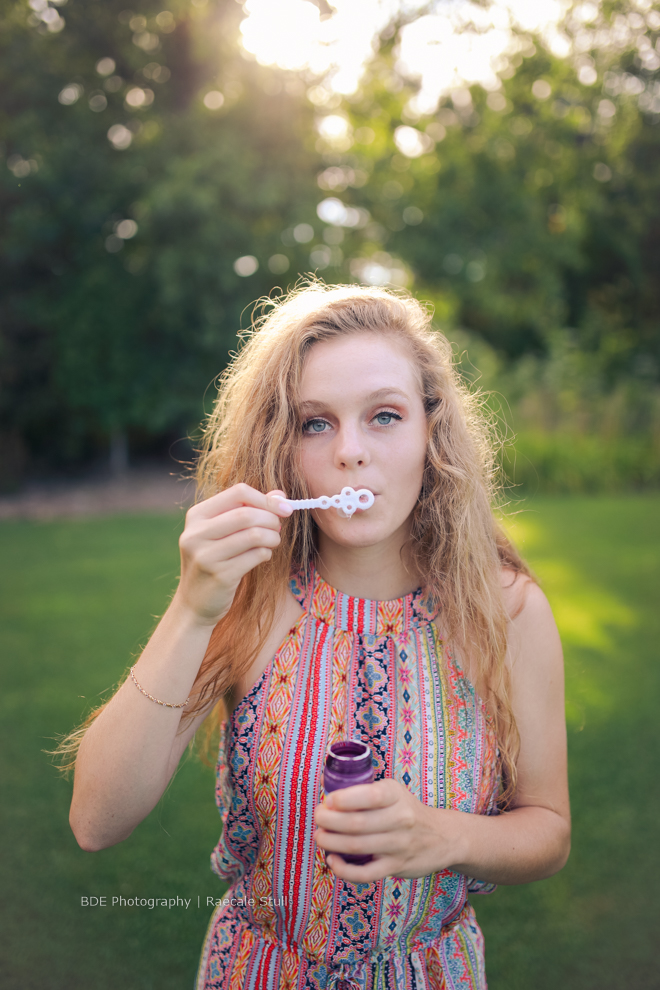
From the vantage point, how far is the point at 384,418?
1.55 metres

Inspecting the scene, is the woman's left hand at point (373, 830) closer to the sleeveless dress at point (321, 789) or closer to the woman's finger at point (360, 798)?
the woman's finger at point (360, 798)

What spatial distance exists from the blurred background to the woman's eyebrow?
236 cm

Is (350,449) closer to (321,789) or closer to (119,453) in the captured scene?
(321,789)

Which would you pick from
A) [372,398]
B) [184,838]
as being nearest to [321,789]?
[372,398]

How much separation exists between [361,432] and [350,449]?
0.07 meters

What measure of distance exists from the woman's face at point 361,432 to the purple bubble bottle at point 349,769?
455mm

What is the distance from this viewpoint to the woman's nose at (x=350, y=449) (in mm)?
1460

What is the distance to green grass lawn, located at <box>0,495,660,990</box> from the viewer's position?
2.56 metres

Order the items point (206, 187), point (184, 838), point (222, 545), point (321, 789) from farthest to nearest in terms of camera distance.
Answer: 1. point (206, 187)
2. point (184, 838)
3. point (321, 789)
4. point (222, 545)

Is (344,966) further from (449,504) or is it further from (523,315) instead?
(523,315)

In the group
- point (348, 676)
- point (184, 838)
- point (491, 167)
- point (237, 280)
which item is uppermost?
point (491, 167)

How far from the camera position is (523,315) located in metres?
17.6

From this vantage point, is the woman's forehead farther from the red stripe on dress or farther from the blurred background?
the blurred background

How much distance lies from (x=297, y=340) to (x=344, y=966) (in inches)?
53.4
